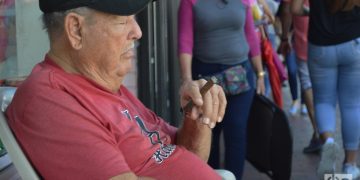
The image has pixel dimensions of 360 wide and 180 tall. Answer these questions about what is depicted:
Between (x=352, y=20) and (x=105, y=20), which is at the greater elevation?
(x=105, y=20)

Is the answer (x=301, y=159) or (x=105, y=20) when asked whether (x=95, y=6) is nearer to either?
(x=105, y=20)

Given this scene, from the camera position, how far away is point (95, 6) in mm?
1940

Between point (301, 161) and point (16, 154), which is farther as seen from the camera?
point (301, 161)

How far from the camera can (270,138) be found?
14.4ft

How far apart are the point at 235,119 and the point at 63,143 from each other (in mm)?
2421

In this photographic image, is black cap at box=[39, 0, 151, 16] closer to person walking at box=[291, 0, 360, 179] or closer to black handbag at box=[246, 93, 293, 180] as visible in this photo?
person walking at box=[291, 0, 360, 179]

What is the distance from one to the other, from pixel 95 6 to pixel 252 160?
286 cm

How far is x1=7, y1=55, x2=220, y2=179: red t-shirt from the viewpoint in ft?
5.90

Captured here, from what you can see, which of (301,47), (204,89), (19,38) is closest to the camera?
(204,89)

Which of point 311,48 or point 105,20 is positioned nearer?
point 105,20

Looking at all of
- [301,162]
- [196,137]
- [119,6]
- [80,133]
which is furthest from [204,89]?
[301,162]

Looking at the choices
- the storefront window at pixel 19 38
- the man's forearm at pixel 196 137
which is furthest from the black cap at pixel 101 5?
the storefront window at pixel 19 38

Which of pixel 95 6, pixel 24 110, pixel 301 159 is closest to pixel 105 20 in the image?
pixel 95 6

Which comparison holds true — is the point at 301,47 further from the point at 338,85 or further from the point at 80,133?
the point at 80,133
